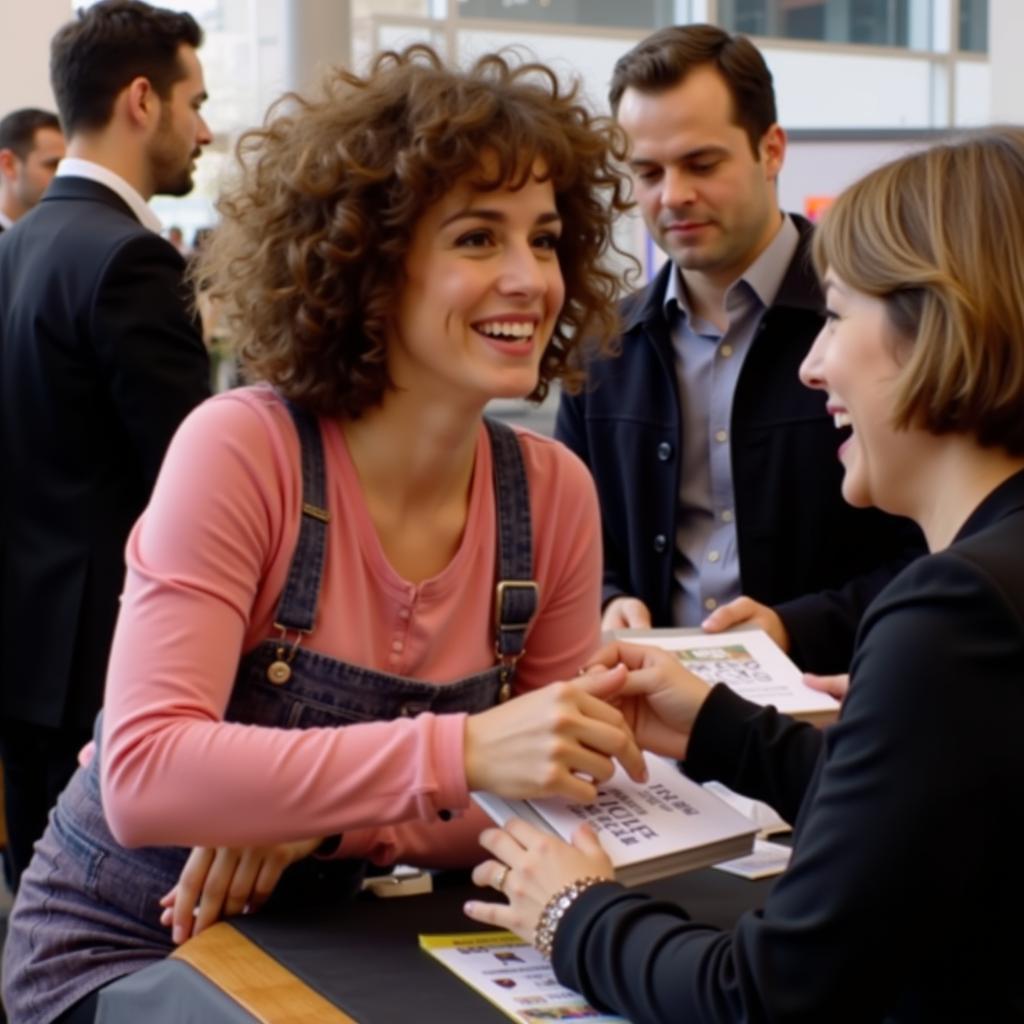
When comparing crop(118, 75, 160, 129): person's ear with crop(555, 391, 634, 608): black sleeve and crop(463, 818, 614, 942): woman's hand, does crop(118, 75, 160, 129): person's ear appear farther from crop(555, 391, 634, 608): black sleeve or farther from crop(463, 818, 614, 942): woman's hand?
crop(463, 818, 614, 942): woman's hand

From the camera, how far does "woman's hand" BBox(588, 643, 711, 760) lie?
1.91 metres

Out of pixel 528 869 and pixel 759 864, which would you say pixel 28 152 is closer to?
pixel 759 864

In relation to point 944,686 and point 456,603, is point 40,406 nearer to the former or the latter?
point 456,603

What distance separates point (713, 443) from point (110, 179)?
1525 mm

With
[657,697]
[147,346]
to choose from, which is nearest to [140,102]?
[147,346]

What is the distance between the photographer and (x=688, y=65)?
3.04m

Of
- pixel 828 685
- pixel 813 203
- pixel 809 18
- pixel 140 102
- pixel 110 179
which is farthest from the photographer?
pixel 809 18

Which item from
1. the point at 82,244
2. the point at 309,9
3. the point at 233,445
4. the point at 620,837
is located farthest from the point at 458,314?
the point at 309,9

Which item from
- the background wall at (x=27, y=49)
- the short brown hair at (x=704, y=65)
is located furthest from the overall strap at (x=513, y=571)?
the background wall at (x=27, y=49)

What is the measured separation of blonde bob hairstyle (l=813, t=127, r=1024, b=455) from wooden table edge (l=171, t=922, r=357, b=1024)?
0.71 metres

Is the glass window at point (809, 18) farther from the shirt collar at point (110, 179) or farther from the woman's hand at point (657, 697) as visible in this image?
the woman's hand at point (657, 697)

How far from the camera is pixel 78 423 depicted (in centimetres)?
331

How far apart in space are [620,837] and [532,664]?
1.34 ft

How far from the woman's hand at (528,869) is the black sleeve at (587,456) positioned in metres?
1.44
